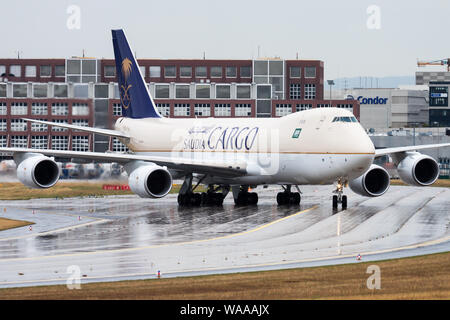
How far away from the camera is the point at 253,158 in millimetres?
53625

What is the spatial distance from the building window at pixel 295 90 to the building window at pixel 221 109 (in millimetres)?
33578

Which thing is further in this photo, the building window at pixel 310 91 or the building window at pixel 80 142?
the building window at pixel 310 91

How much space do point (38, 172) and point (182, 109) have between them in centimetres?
9959

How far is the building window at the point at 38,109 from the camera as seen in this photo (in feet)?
486

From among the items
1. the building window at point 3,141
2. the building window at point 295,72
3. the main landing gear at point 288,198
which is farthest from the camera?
the building window at point 295,72

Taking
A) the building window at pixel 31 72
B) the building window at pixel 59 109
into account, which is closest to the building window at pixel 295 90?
the building window at pixel 31 72

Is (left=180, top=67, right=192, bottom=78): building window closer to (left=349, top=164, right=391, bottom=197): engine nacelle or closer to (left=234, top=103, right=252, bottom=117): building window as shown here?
(left=234, top=103, right=252, bottom=117): building window

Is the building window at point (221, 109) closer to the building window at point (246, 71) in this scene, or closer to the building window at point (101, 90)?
the building window at point (101, 90)

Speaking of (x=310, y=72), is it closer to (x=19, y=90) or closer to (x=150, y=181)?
(x=19, y=90)

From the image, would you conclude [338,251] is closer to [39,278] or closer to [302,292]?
[302,292]

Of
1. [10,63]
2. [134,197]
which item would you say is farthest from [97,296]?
[10,63]

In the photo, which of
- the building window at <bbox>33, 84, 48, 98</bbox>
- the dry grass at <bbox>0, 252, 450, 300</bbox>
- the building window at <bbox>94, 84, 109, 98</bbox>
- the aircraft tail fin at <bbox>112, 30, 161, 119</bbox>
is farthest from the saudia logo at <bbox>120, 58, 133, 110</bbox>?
the building window at <bbox>33, 84, 48, 98</bbox>

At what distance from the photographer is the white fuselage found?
49125 mm

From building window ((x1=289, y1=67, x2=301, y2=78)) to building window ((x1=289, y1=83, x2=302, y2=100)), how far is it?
6.21ft
